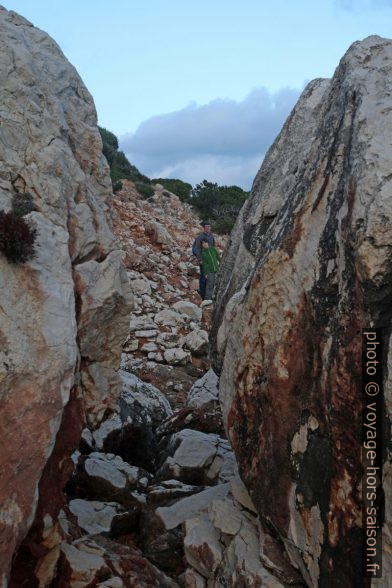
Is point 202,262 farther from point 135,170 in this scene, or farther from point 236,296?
point 135,170

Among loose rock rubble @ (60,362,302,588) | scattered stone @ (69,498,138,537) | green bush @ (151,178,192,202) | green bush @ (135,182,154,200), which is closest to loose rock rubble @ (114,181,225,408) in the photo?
green bush @ (135,182,154,200)

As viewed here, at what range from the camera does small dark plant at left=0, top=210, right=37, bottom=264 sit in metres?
6.36

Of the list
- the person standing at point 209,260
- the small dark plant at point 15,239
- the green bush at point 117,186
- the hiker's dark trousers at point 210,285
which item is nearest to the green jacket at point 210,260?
the person standing at point 209,260

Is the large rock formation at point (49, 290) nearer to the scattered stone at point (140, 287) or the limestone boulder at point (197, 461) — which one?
the limestone boulder at point (197, 461)

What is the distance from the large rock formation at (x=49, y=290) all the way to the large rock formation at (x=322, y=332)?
195 cm

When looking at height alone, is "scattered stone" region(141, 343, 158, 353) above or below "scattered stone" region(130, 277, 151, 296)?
below

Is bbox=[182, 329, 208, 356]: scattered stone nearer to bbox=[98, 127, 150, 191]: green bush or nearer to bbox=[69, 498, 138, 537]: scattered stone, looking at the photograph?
bbox=[69, 498, 138, 537]: scattered stone

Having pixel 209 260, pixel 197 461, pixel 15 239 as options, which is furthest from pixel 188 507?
pixel 209 260

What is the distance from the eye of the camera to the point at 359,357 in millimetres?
5695

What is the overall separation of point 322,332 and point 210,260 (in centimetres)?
1122

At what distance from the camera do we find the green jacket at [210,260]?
1716 cm

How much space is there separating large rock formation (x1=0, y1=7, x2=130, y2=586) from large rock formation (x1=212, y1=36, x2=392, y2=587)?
1.95 metres

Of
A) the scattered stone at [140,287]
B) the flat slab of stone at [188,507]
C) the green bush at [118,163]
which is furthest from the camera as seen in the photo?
the green bush at [118,163]

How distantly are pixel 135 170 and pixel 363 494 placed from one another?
35.6 m
